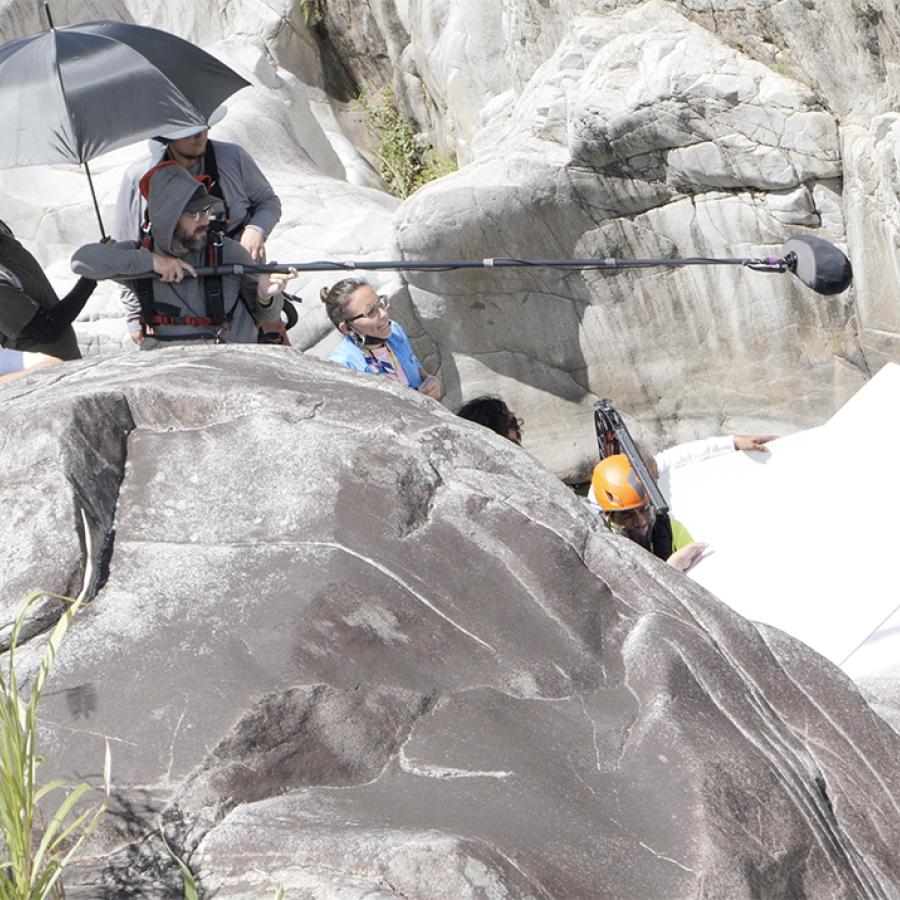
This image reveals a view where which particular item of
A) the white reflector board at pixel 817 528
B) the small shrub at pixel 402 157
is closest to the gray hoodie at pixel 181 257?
the white reflector board at pixel 817 528

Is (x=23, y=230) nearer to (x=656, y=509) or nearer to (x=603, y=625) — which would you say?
(x=656, y=509)

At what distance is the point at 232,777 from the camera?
2.57 meters

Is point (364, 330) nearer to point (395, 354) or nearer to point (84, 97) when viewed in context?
point (395, 354)

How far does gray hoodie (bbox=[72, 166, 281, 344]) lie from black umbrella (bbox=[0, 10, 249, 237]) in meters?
0.24

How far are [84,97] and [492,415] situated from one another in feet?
5.69

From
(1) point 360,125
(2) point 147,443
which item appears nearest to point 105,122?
(2) point 147,443

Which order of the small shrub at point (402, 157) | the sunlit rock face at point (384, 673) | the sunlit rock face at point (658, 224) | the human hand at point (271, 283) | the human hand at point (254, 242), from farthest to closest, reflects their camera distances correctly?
the small shrub at point (402, 157) → the sunlit rock face at point (658, 224) → the human hand at point (254, 242) → the human hand at point (271, 283) → the sunlit rock face at point (384, 673)

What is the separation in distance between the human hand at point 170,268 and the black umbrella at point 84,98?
0.41m

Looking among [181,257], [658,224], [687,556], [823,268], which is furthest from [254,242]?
[658,224]

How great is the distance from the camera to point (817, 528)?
544cm

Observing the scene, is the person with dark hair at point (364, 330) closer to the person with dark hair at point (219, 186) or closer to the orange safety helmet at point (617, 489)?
the person with dark hair at point (219, 186)

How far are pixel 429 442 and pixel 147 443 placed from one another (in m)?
0.66

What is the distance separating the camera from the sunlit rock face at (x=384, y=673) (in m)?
2.51

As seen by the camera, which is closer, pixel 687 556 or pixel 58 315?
pixel 58 315
